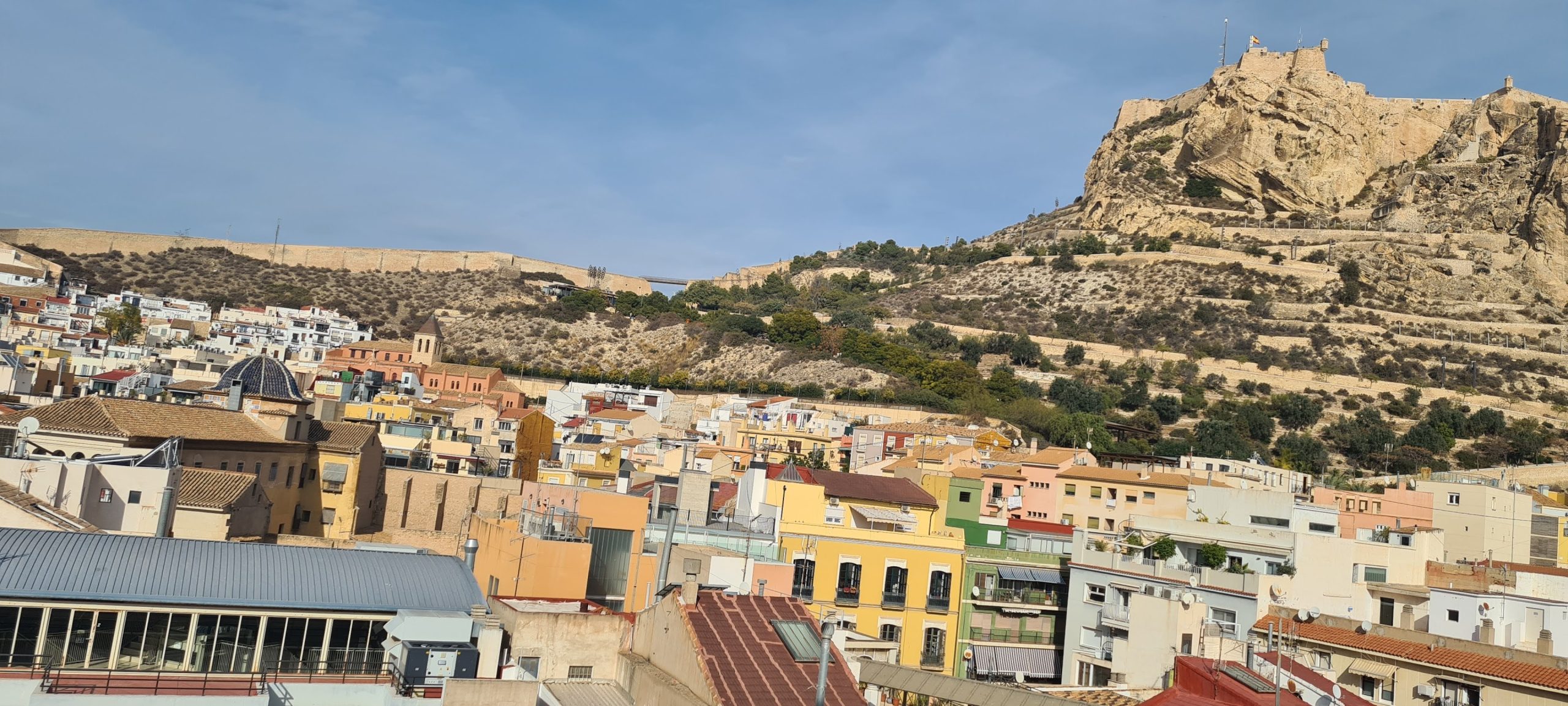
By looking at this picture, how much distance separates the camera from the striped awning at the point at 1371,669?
16734 millimetres

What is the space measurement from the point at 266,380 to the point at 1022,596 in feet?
57.1

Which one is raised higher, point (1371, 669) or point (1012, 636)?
point (1371, 669)

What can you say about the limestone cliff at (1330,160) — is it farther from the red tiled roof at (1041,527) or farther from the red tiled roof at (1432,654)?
the red tiled roof at (1432,654)

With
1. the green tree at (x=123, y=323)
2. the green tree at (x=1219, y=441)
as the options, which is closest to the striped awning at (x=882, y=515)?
the green tree at (x=1219, y=441)

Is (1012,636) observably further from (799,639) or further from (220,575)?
(220,575)

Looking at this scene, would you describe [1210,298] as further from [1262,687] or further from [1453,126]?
[1262,687]

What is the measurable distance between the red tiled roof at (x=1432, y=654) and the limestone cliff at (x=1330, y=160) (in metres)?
77.0

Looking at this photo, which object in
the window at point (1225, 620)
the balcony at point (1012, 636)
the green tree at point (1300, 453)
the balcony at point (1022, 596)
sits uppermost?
the green tree at point (1300, 453)

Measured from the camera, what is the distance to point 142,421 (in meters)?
22.5

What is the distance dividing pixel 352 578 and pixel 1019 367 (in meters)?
62.5

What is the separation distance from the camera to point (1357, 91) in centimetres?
9638

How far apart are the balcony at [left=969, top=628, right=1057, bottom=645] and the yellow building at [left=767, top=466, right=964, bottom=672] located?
502 millimetres

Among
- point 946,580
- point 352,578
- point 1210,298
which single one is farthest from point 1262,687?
point 1210,298

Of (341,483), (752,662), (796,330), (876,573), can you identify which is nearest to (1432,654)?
(876,573)
